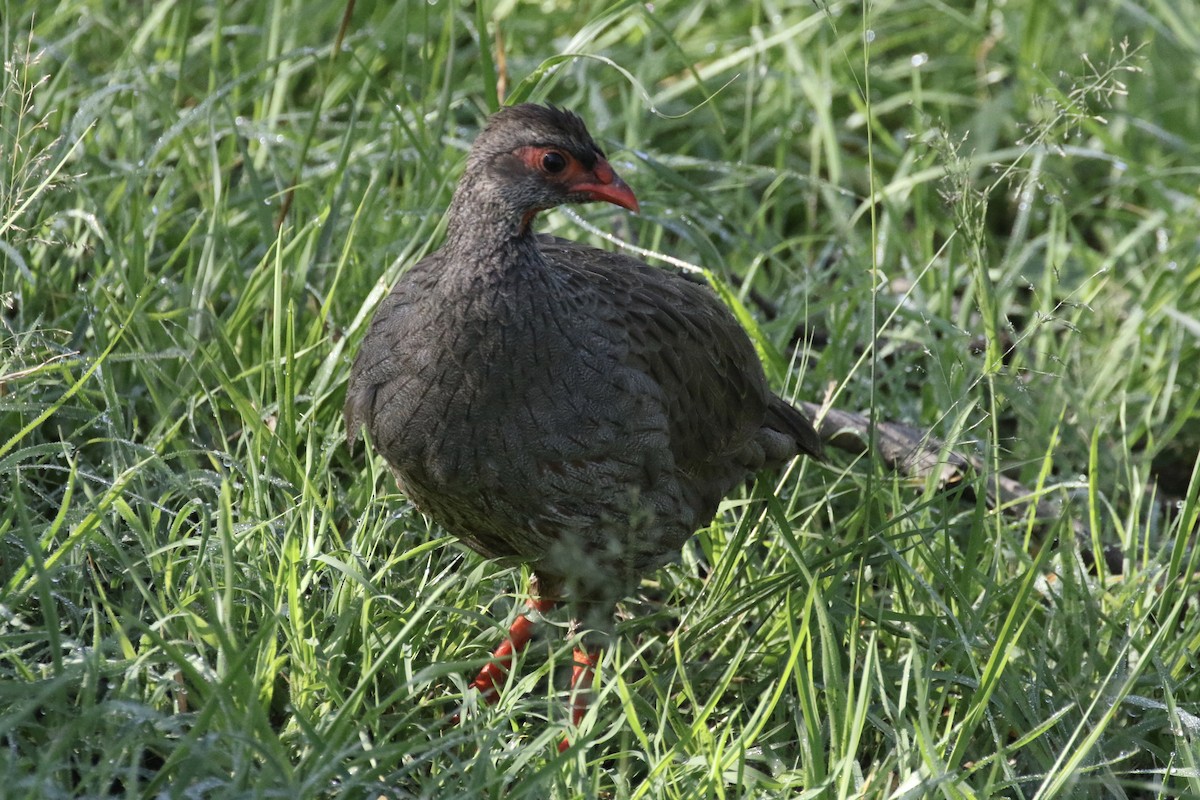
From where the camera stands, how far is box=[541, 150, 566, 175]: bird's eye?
3023 mm

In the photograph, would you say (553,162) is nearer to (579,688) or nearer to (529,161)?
(529,161)

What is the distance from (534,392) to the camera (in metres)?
2.97

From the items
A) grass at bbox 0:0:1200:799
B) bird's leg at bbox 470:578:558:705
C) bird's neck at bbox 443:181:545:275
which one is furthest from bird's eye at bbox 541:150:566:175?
bird's leg at bbox 470:578:558:705

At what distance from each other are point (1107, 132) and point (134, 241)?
338cm

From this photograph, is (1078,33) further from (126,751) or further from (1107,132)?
(126,751)

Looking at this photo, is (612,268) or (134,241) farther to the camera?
(134,241)

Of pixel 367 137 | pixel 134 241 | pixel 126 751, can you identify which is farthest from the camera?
pixel 367 137

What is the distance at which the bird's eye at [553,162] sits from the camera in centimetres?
302

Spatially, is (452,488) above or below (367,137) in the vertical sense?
below

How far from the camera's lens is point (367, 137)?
454cm

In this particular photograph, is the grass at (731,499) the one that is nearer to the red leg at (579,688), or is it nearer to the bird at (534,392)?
the red leg at (579,688)

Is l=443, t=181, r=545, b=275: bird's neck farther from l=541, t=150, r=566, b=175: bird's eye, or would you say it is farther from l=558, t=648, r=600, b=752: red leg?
l=558, t=648, r=600, b=752: red leg

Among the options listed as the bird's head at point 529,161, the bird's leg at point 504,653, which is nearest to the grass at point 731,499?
the bird's leg at point 504,653

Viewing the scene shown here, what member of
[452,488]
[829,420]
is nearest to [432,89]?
[829,420]
